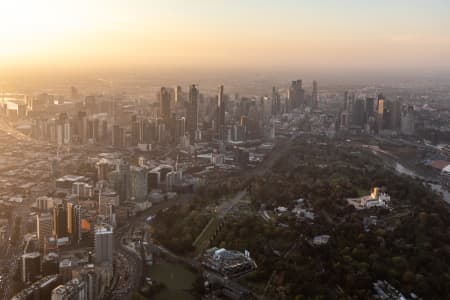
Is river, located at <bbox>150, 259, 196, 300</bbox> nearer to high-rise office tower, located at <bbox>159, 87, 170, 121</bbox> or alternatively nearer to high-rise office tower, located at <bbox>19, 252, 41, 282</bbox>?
high-rise office tower, located at <bbox>19, 252, 41, 282</bbox>

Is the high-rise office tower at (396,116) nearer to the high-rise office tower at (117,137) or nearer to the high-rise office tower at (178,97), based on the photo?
the high-rise office tower at (178,97)

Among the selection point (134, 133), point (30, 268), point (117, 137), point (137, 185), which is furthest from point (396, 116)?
point (30, 268)

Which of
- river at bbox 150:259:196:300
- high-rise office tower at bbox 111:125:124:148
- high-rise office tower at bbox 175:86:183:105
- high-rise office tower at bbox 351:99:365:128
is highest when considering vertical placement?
high-rise office tower at bbox 175:86:183:105

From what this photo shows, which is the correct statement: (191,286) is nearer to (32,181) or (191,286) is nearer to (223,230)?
(223,230)

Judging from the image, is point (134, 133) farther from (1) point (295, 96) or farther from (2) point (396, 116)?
(1) point (295, 96)

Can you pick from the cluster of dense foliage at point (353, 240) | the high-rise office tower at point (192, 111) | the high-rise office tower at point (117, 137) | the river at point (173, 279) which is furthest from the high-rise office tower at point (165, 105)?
the river at point (173, 279)

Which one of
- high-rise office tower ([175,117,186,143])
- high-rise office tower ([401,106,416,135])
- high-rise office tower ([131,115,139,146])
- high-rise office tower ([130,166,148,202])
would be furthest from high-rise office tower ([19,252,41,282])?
high-rise office tower ([401,106,416,135])

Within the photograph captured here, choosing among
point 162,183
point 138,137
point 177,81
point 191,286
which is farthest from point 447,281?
point 177,81
